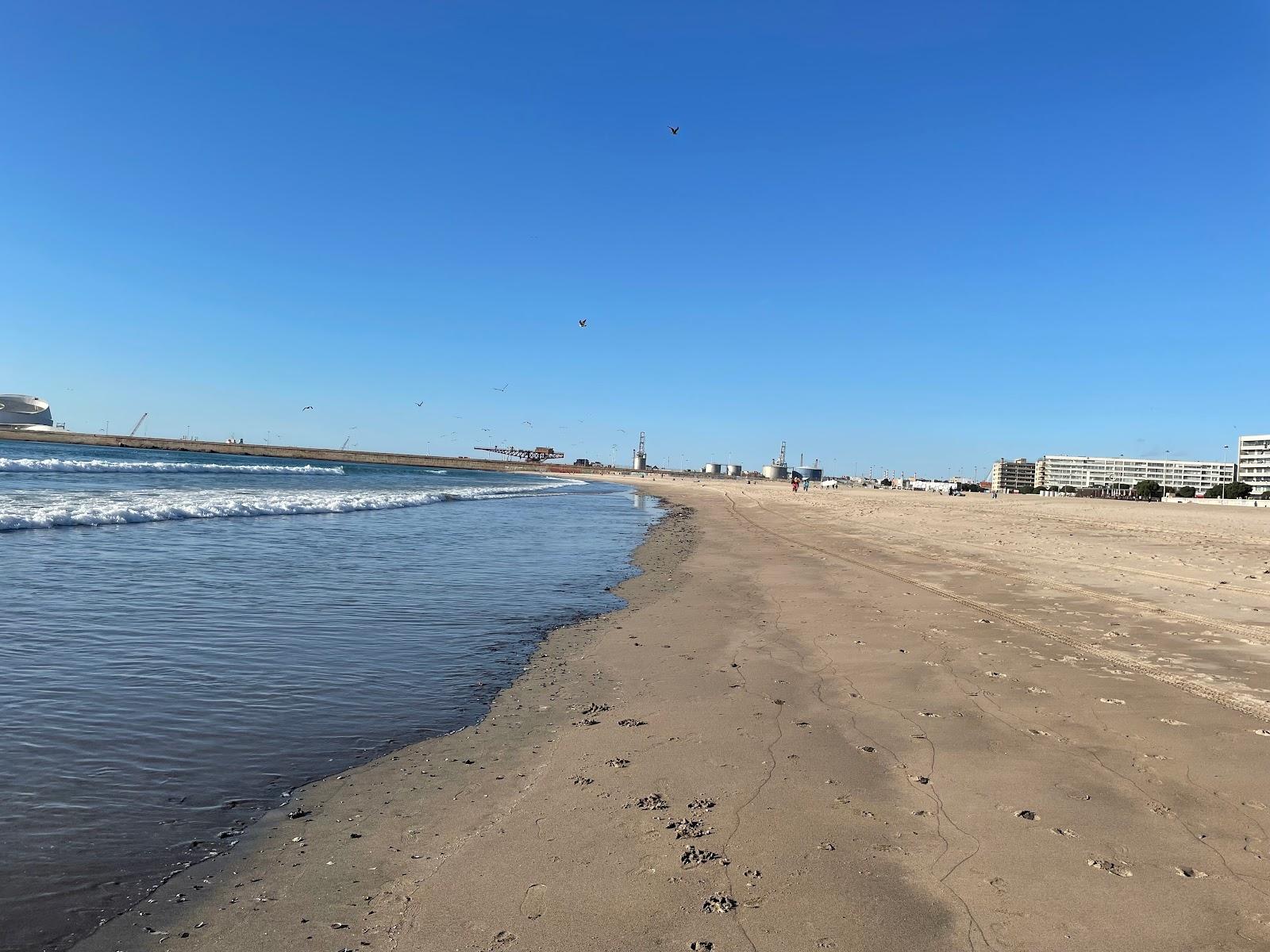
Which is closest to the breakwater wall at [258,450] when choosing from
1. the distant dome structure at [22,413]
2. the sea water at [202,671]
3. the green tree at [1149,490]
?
the distant dome structure at [22,413]

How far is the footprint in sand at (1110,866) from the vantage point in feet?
10.9

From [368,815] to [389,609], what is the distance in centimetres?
578

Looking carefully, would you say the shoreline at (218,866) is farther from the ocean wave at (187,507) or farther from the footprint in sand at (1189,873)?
the ocean wave at (187,507)

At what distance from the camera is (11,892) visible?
10.1ft

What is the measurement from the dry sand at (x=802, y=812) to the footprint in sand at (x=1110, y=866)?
0.05ft

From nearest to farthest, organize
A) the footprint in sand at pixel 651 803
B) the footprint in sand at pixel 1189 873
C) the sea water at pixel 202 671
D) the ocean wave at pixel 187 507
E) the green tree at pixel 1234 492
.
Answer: the footprint in sand at pixel 1189 873, the sea water at pixel 202 671, the footprint in sand at pixel 651 803, the ocean wave at pixel 187 507, the green tree at pixel 1234 492

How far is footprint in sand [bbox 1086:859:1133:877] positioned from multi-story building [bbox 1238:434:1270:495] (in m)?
134

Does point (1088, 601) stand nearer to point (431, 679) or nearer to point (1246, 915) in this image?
point (1246, 915)

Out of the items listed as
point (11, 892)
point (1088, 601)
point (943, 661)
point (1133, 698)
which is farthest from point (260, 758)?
point (1088, 601)

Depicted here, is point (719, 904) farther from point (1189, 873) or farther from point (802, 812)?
point (1189, 873)

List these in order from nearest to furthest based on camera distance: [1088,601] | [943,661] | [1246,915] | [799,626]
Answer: [1246,915]
[943,661]
[799,626]
[1088,601]

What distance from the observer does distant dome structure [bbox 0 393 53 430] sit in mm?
144875

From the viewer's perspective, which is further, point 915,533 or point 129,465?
point 129,465

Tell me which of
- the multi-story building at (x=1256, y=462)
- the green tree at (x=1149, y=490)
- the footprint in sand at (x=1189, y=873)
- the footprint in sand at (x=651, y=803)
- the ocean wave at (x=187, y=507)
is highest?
the multi-story building at (x=1256, y=462)
